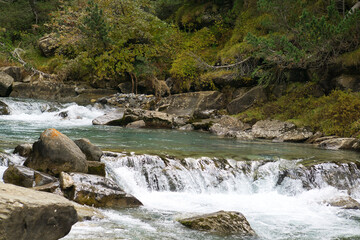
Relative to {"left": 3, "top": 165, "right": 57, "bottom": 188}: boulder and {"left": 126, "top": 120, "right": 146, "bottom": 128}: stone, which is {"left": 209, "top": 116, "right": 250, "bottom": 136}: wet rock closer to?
{"left": 126, "top": 120, "right": 146, "bottom": 128}: stone

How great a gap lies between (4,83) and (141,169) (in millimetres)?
16891

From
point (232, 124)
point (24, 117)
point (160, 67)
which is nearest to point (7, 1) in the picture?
point (160, 67)

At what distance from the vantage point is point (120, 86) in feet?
83.0

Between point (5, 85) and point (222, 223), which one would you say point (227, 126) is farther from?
point (5, 85)

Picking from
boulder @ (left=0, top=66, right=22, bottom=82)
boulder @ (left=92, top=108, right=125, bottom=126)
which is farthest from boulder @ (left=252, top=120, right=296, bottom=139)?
boulder @ (left=0, top=66, right=22, bottom=82)

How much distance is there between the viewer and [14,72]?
85.7 ft

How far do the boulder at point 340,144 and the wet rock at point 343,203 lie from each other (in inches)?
192

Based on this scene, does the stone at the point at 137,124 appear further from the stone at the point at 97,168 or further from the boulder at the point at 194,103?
the stone at the point at 97,168

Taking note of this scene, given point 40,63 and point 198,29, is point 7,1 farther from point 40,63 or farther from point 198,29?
point 198,29

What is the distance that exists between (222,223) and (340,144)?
8283 mm

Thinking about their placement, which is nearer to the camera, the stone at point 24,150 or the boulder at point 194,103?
the stone at point 24,150

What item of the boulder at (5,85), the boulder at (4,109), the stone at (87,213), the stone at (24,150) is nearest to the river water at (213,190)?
the stone at (87,213)

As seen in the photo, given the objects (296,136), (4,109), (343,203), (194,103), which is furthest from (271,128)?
(4,109)

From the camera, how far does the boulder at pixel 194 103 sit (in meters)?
19.0
